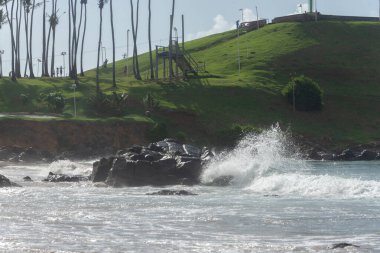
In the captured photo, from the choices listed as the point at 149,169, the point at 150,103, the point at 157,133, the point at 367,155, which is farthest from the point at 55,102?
the point at 149,169

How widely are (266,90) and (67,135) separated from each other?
36625mm

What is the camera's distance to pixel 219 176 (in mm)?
43156

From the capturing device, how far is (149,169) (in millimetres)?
42344

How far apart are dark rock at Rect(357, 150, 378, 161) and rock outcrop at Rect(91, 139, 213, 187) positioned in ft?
124

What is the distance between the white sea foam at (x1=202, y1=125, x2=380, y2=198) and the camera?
36.4 m

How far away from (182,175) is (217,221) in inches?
668

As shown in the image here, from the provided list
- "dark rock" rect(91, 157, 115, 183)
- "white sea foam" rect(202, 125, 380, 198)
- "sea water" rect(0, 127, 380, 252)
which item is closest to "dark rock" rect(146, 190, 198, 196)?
Answer: "sea water" rect(0, 127, 380, 252)

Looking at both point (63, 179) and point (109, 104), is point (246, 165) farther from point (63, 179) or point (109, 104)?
point (109, 104)

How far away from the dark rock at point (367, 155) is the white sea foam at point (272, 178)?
2724 centimetres

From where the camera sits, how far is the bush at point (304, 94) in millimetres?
97938

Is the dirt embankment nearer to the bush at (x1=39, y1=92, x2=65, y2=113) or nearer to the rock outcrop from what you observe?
the bush at (x1=39, y1=92, x2=65, y2=113)

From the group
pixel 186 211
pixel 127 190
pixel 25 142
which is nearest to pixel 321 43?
pixel 25 142

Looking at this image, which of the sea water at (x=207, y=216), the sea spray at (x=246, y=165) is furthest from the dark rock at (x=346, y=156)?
the sea water at (x=207, y=216)

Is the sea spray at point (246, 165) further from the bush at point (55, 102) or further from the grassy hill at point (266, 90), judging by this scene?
the bush at point (55, 102)
